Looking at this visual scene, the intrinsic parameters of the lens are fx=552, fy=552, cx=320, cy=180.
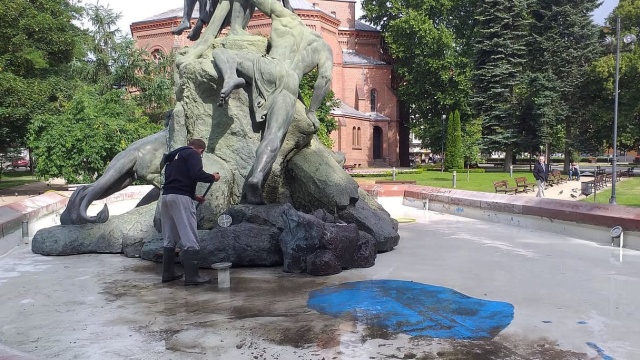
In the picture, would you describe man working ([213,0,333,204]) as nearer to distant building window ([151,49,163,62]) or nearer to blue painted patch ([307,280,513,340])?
blue painted patch ([307,280,513,340])

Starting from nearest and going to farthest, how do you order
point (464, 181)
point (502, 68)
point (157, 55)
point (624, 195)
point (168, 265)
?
point (168, 265) → point (624, 195) → point (464, 181) → point (502, 68) → point (157, 55)

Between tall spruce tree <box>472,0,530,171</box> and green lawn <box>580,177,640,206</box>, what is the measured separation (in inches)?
500

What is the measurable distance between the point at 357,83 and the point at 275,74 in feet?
142

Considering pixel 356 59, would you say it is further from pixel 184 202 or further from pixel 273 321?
pixel 273 321

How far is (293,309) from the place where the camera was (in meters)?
5.17

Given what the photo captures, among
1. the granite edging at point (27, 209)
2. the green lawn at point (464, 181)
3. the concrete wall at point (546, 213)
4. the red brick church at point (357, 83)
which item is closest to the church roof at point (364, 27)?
the red brick church at point (357, 83)

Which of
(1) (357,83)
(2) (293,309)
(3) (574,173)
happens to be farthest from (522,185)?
(1) (357,83)

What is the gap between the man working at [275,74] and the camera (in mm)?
8148

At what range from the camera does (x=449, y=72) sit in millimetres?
43438

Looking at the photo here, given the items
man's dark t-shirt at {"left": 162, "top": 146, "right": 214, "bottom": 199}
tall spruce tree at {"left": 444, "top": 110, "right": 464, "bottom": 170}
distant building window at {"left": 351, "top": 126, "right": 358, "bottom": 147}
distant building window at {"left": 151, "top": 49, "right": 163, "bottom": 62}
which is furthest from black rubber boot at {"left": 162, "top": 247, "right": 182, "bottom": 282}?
distant building window at {"left": 351, "top": 126, "right": 358, "bottom": 147}

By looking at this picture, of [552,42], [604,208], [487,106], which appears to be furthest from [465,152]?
[604,208]

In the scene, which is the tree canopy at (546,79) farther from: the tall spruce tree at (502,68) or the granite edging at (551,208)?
the granite edging at (551,208)

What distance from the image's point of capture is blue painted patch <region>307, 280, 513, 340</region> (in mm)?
4578

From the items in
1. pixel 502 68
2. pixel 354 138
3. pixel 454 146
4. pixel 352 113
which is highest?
pixel 502 68
